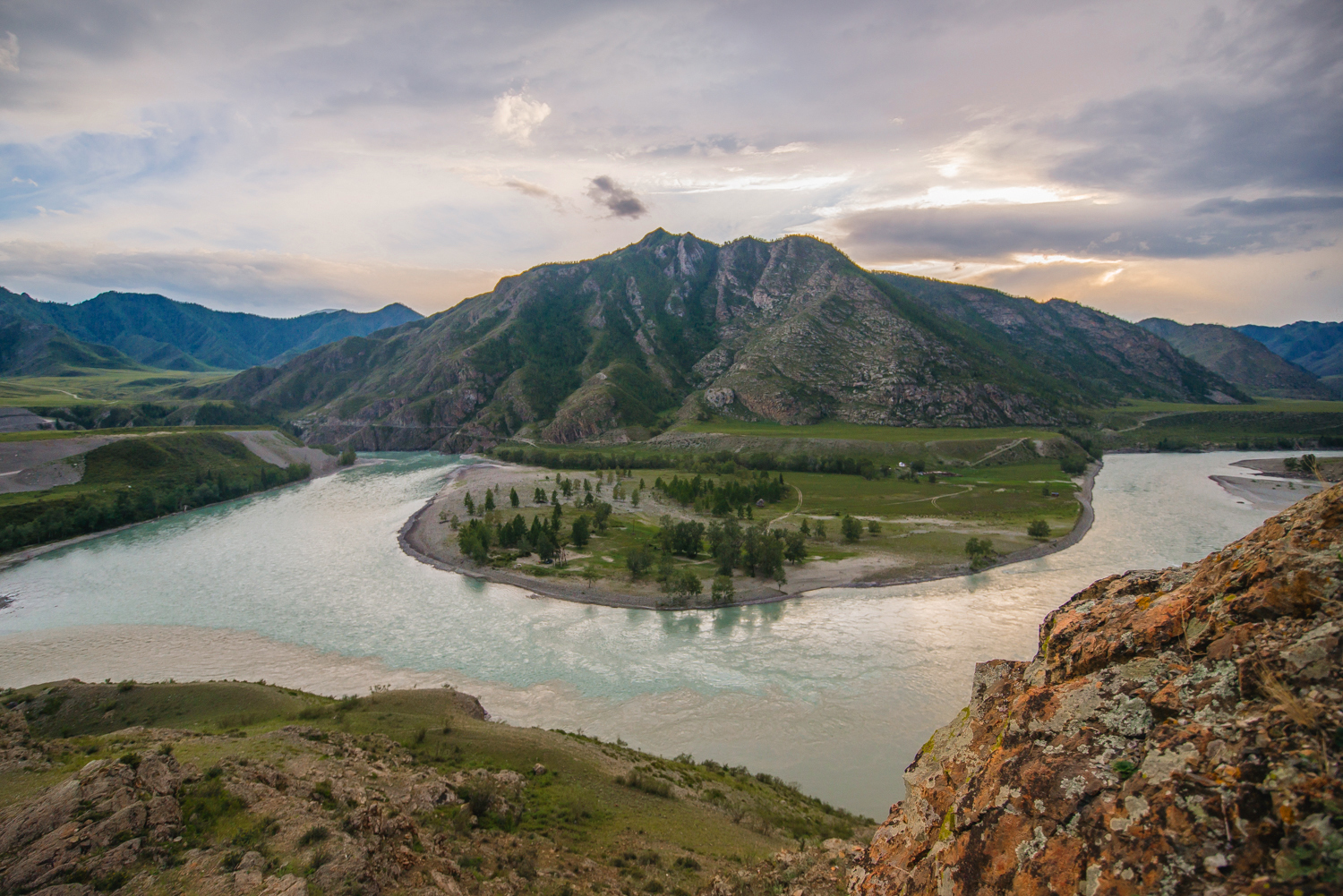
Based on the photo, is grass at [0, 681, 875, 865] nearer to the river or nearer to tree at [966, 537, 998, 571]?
the river

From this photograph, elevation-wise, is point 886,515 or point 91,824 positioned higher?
point 91,824

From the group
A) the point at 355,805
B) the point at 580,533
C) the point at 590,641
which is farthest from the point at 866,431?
the point at 355,805

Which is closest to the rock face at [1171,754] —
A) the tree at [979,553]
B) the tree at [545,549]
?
the tree at [979,553]

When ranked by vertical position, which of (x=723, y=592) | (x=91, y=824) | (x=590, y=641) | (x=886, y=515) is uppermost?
(x=91, y=824)

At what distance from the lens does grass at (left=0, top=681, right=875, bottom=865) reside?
1452 centimetres

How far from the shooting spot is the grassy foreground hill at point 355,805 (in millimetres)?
9680

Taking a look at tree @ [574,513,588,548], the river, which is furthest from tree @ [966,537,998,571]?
tree @ [574,513,588,548]

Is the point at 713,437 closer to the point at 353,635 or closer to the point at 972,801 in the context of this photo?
the point at 353,635

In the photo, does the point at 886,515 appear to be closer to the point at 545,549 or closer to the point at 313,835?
the point at 545,549

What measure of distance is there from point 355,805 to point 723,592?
34.4 metres

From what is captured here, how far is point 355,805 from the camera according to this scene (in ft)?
42.4

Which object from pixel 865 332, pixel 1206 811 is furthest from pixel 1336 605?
pixel 865 332

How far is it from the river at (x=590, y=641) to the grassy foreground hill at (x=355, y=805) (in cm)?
534

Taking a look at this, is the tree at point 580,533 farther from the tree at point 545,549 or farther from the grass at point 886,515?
the tree at point 545,549
